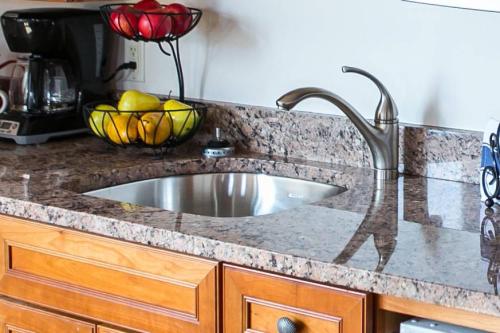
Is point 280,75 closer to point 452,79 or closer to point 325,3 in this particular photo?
point 325,3

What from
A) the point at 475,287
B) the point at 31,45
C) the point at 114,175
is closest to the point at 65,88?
the point at 31,45

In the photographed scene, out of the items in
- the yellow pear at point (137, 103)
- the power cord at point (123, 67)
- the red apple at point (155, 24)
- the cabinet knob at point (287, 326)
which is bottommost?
the cabinet knob at point (287, 326)

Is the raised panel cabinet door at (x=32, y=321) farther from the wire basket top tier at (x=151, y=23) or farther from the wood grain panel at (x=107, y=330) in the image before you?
the wire basket top tier at (x=151, y=23)

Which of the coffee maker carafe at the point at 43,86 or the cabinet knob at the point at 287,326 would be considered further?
the coffee maker carafe at the point at 43,86

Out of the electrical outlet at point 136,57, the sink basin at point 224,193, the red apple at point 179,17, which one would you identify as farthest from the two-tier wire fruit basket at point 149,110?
the electrical outlet at point 136,57

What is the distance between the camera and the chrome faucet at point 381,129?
6.93 ft

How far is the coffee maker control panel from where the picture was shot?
253 centimetres

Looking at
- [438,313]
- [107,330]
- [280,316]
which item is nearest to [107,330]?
[107,330]

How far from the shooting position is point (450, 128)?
7.04 ft

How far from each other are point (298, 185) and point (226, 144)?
240 mm

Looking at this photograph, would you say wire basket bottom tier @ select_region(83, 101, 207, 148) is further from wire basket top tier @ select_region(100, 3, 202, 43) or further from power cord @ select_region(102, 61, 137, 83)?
power cord @ select_region(102, 61, 137, 83)

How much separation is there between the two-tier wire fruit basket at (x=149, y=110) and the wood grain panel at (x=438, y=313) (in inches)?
35.9

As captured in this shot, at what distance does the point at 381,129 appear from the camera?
2.13 metres

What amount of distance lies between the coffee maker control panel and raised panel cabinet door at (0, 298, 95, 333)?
566 mm
